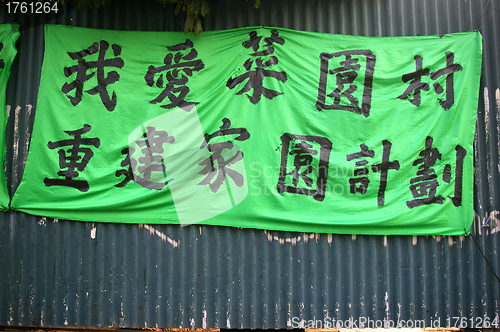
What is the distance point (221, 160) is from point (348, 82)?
1712 millimetres

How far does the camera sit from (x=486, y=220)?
3.65 metres

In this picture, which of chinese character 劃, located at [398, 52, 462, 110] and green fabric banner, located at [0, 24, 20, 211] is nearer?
chinese character 劃, located at [398, 52, 462, 110]

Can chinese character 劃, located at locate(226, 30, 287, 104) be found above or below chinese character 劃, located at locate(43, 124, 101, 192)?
above

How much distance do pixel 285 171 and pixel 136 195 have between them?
66.4 inches

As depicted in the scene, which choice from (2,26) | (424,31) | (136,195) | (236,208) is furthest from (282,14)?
(2,26)

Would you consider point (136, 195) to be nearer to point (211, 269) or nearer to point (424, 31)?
point (211, 269)

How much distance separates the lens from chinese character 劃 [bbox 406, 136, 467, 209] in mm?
3508

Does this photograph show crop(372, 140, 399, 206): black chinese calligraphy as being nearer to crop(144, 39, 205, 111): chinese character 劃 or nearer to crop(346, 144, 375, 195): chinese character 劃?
crop(346, 144, 375, 195): chinese character 劃

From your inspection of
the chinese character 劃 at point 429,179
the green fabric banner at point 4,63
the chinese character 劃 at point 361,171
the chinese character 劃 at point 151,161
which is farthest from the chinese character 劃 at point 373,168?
the green fabric banner at point 4,63

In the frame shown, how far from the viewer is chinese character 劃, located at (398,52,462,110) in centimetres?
356

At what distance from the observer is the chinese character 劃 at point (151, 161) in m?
3.51

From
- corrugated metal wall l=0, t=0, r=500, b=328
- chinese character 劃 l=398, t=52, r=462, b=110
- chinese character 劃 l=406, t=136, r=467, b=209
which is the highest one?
chinese character 劃 l=398, t=52, r=462, b=110

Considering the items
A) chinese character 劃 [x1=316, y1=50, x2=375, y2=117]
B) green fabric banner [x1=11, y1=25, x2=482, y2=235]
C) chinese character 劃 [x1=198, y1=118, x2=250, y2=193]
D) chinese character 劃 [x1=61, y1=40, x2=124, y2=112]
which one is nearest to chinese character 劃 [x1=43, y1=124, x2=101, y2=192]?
green fabric banner [x1=11, y1=25, x2=482, y2=235]

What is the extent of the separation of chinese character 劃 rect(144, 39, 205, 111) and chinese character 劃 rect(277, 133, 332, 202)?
47.7 inches
